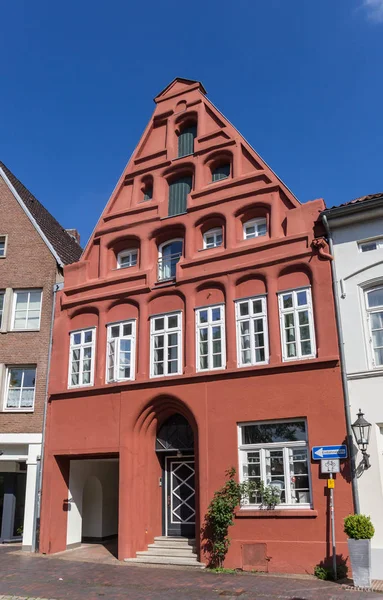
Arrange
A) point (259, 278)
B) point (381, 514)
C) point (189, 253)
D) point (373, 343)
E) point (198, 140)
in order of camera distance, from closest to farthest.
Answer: point (381, 514), point (373, 343), point (259, 278), point (189, 253), point (198, 140)

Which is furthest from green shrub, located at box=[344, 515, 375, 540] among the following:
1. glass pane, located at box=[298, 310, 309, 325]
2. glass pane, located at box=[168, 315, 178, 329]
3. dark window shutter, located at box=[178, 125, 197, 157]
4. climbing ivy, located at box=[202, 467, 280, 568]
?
dark window shutter, located at box=[178, 125, 197, 157]

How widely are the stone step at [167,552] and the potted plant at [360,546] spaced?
15.4 feet

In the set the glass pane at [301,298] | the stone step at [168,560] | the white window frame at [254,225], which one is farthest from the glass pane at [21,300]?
the glass pane at [301,298]

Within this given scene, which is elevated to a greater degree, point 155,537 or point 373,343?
point 373,343

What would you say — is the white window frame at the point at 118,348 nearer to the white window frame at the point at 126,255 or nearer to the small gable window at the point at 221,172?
the white window frame at the point at 126,255

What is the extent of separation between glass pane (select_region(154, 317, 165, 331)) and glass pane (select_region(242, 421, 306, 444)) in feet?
13.7

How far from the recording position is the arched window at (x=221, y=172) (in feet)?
60.3

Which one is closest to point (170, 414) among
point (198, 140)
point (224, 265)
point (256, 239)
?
point (224, 265)

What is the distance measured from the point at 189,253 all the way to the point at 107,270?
3.31 m

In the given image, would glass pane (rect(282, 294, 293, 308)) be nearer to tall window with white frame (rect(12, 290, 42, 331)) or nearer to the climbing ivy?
the climbing ivy

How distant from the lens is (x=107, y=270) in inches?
754

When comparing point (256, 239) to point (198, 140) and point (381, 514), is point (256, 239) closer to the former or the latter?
point (198, 140)

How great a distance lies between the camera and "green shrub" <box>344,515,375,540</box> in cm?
1173

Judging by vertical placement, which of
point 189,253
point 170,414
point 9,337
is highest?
point 189,253
